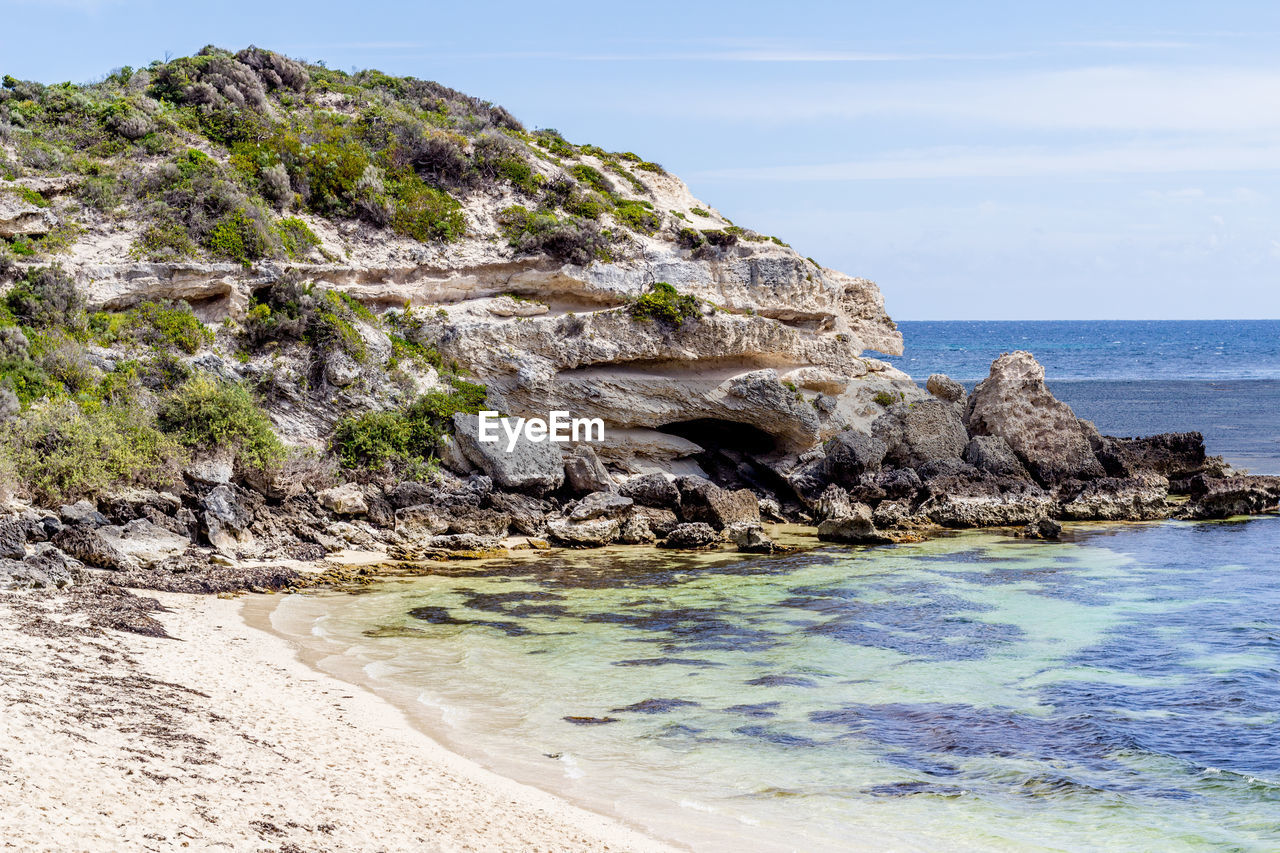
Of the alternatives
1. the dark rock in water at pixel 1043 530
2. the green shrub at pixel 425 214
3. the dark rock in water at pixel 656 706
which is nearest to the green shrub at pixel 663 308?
the green shrub at pixel 425 214

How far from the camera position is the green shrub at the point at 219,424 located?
23547 mm

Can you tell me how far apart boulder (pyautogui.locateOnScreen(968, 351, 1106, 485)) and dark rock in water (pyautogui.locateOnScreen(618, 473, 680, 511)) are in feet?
39.7

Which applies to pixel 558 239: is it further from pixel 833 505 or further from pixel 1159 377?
pixel 1159 377

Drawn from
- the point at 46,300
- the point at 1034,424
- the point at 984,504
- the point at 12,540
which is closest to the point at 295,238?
the point at 46,300

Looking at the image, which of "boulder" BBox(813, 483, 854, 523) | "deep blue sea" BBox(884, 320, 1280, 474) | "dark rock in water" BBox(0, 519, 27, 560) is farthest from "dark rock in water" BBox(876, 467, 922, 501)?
"dark rock in water" BBox(0, 519, 27, 560)

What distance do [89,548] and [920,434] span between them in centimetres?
2293

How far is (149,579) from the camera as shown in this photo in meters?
17.9

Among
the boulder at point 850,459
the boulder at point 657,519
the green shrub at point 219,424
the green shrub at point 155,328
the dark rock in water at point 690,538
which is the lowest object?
the dark rock in water at point 690,538

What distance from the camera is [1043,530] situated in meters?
26.7

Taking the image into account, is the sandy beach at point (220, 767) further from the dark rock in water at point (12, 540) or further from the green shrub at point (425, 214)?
the green shrub at point (425, 214)

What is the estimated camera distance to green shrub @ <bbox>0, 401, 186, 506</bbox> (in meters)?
20.3

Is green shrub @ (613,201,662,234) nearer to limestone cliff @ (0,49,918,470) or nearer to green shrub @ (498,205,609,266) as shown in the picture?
limestone cliff @ (0,49,918,470)

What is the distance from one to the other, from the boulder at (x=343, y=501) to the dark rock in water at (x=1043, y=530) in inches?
669

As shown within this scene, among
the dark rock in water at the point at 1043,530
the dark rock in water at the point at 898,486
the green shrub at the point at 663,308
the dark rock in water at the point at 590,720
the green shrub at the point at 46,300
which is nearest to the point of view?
the dark rock in water at the point at 590,720
